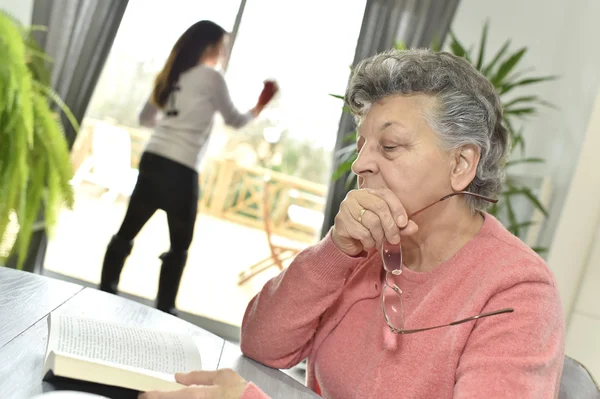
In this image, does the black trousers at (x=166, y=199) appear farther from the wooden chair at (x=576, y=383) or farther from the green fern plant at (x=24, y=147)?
the wooden chair at (x=576, y=383)

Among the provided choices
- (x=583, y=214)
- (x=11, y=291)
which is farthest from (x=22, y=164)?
(x=583, y=214)

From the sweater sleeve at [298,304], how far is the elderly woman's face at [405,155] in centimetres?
17

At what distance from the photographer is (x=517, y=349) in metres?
1.04

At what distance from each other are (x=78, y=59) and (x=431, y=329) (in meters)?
3.06

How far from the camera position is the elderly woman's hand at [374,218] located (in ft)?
4.09

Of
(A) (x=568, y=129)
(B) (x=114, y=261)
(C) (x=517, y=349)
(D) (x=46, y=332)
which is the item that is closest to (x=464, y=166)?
(C) (x=517, y=349)

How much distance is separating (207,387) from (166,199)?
9.12ft

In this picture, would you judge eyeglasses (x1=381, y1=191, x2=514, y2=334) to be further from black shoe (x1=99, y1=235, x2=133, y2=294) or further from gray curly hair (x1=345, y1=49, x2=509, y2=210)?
black shoe (x1=99, y1=235, x2=133, y2=294)

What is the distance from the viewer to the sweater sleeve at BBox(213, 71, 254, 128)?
3.60 metres

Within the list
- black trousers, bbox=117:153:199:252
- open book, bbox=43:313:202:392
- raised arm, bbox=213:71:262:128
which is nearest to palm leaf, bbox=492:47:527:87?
raised arm, bbox=213:71:262:128

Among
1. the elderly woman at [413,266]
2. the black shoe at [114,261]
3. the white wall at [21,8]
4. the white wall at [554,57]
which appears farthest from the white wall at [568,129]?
the white wall at [21,8]

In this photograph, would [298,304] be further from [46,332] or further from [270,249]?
[270,249]

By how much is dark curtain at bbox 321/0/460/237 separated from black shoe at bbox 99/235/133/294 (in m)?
1.12

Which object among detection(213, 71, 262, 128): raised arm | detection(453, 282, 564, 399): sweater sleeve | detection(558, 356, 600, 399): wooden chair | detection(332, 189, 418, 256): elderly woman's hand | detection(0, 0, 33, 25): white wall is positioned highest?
detection(0, 0, 33, 25): white wall
